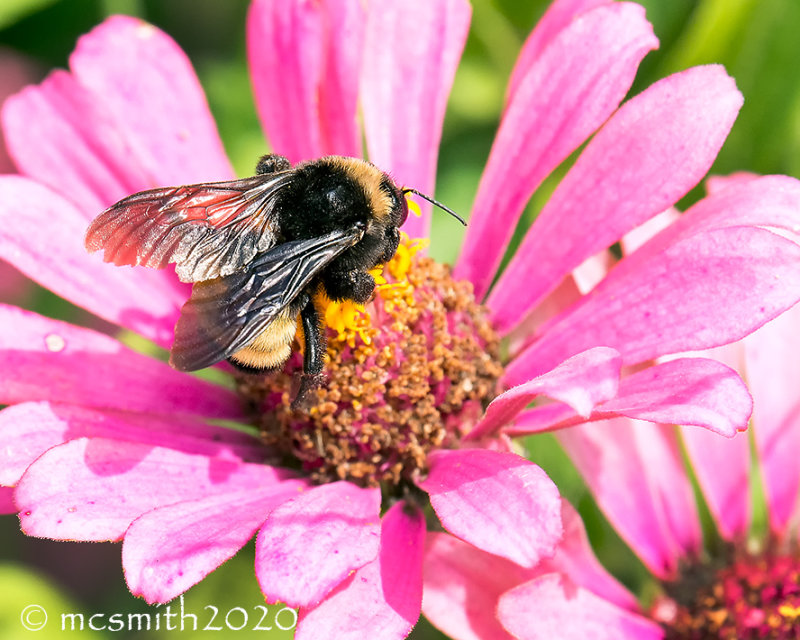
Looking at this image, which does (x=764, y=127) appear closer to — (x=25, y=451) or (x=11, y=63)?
(x=25, y=451)

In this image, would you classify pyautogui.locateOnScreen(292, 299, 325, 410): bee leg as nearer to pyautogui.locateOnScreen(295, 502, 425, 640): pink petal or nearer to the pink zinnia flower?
pyautogui.locateOnScreen(295, 502, 425, 640): pink petal

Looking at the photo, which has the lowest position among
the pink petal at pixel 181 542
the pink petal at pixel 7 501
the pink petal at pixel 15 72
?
the pink petal at pixel 15 72

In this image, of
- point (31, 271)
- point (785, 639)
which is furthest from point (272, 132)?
point (785, 639)

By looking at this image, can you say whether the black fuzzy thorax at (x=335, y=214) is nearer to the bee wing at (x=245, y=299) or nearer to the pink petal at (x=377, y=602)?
the bee wing at (x=245, y=299)

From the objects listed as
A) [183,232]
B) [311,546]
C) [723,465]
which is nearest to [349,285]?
[183,232]

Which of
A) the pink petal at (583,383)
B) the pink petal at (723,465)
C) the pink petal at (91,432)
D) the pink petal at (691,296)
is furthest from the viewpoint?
the pink petal at (723,465)

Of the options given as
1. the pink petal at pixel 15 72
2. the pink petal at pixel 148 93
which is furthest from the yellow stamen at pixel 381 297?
the pink petal at pixel 15 72
